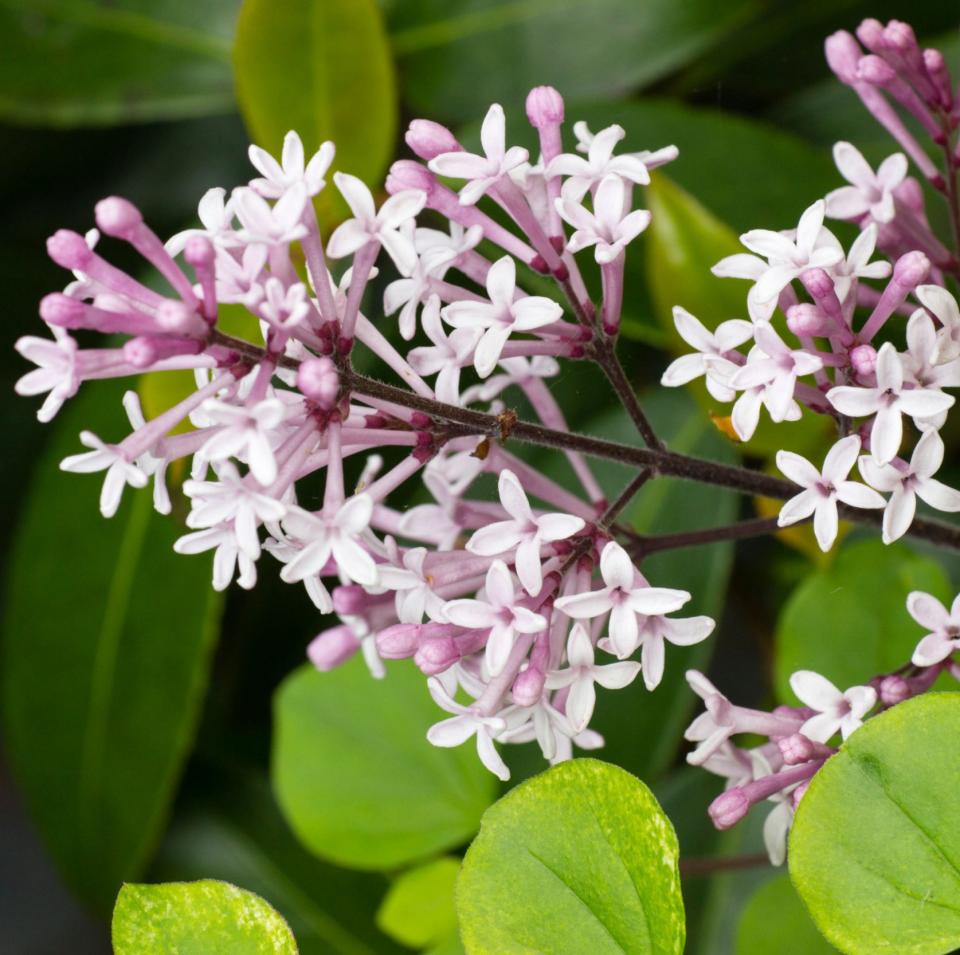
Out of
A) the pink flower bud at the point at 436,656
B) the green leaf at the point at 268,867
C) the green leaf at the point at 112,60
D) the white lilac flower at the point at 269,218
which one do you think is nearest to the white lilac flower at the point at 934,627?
the pink flower bud at the point at 436,656

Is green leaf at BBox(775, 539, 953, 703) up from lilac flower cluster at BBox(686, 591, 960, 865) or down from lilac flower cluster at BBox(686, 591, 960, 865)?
down

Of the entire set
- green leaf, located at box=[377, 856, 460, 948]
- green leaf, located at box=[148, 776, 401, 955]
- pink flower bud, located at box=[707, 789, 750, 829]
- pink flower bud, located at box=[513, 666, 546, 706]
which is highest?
pink flower bud, located at box=[513, 666, 546, 706]

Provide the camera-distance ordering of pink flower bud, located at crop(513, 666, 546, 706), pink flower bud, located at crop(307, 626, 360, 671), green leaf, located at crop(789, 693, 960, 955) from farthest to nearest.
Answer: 1. pink flower bud, located at crop(307, 626, 360, 671)
2. pink flower bud, located at crop(513, 666, 546, 706)
3. green leaf, located at crop(789, 693, 960, 955)

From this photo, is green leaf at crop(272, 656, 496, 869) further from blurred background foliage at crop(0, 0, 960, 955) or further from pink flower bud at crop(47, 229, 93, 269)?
pink flower bud at crop(47, 229, 93, 269)

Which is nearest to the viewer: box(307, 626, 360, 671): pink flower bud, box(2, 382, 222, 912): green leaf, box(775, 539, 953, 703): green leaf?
box(307, 626, 360, 671): pink flower bud

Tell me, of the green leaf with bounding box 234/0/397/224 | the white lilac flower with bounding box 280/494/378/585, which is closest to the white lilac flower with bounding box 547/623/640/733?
the white lilac flower with bounding box 280/494/378/585

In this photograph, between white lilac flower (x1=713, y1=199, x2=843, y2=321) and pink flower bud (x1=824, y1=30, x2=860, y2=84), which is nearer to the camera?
white lilac flower (x1=713, y1=199, x2=843, y2=321)

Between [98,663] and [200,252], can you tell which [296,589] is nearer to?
[98,663]

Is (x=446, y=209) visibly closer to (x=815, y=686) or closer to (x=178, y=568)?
(x=815, y=686)
